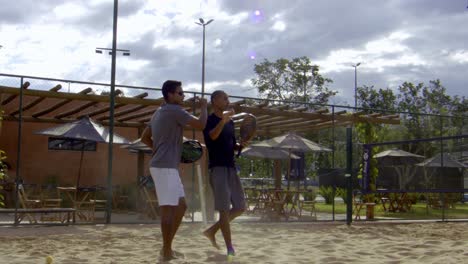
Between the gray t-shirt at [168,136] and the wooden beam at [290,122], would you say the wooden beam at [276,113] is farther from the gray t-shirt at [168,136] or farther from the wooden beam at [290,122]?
the gray t-shirt at [168,136]

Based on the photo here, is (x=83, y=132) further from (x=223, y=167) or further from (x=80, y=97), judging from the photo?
(x=223, y=167)

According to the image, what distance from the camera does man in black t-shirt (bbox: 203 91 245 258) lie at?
490 centimetres

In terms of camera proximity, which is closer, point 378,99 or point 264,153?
point 264,153

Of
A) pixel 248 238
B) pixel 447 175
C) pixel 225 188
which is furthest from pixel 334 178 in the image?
pixel 225 188

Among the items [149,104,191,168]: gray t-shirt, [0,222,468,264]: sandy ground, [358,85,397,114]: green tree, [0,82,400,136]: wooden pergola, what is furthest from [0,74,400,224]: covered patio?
[358,85,397,114]: green tree

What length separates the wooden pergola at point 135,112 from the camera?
10.2m

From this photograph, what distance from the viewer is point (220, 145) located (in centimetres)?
500

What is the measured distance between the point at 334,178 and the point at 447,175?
7275 mm

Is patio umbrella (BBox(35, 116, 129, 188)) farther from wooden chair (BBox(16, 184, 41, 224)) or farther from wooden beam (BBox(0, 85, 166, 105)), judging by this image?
wooden chair (BBox(16, 184, 41, 224))

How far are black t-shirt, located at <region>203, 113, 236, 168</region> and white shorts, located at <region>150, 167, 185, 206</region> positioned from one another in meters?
0.50

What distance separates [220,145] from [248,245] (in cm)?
169

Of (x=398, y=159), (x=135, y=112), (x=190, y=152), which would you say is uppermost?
(x=135, y=112)

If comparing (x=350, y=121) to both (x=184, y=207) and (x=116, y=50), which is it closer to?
(x=116, y=50)

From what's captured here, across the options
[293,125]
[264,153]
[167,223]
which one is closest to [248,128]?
[167,223]
